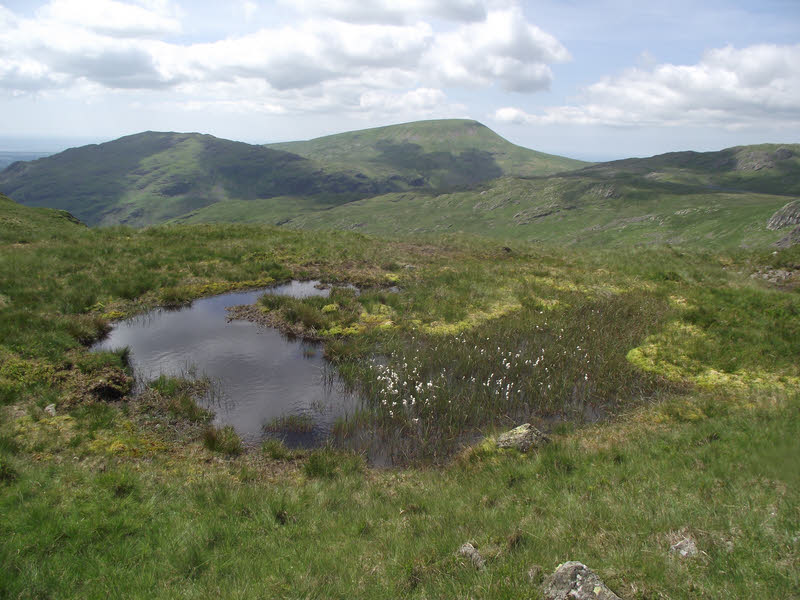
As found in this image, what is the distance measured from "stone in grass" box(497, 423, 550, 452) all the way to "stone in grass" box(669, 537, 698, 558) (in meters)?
4.60

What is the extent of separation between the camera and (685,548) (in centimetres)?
543

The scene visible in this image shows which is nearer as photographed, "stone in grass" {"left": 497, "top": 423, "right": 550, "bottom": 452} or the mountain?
"stone in grass" {"left": 497, "top": 423, "right": 550, "bottom": 452}

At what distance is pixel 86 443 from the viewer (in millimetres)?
9602

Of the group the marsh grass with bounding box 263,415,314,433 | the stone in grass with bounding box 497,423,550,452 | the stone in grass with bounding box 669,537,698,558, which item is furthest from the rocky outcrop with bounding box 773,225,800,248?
the marsh grass with bounding box 263,415,314,433

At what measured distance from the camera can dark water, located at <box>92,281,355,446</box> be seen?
1211cm

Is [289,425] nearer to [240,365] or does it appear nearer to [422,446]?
[422,446]

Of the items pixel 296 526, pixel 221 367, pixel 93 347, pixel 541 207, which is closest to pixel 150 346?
pixel 93 347

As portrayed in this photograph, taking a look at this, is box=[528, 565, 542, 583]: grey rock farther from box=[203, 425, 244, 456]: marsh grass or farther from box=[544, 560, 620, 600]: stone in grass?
box=[203, 425, 244, 456]: marsh grass

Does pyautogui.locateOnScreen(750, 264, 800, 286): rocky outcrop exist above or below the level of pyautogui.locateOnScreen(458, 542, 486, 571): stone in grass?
above

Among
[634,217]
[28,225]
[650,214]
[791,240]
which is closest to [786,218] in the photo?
[791,240]

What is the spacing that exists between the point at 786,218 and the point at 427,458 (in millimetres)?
98272

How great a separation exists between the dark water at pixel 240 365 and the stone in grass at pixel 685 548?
8236 mm

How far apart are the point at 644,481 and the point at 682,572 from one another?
3025mm

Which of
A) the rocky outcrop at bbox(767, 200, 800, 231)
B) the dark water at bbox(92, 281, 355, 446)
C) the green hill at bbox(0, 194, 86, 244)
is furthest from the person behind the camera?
the rocky outcrop at bbox(767, 200, 800, 231)
